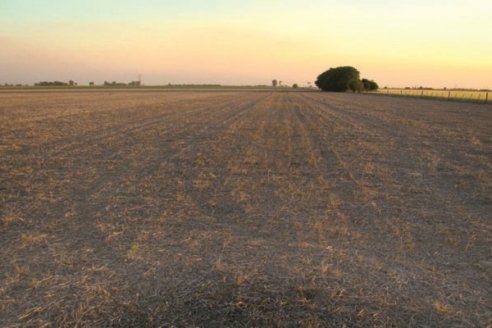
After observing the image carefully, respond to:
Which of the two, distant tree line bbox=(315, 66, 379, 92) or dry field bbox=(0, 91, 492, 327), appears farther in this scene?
distant tree line bbox=(315, 66, 379, 92)

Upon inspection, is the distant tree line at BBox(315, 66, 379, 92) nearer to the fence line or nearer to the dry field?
the fence line

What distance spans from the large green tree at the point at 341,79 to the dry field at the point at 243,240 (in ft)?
378

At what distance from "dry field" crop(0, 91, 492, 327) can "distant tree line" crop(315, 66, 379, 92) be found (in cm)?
11511

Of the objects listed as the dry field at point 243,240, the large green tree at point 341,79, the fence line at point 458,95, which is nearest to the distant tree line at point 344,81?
the large green tree at point 341,79

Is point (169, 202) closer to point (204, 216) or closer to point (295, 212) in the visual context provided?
point (204, 216)

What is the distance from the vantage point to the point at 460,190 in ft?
25.0

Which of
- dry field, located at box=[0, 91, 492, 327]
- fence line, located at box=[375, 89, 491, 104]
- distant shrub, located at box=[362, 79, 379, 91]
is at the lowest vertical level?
dry field, located at box=[0, 91, 492, 327]

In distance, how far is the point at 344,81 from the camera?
400 feet

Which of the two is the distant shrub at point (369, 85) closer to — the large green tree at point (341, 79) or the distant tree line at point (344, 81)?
the distant tree line at point (344, 81)

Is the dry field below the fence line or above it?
below

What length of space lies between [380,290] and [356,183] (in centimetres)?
436

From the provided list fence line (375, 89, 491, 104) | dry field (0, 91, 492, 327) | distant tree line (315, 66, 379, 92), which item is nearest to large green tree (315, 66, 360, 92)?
distant tree line (315, 66, 379, 92)

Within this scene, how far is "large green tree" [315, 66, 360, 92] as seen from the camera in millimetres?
120625

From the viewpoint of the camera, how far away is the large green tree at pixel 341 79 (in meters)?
121
